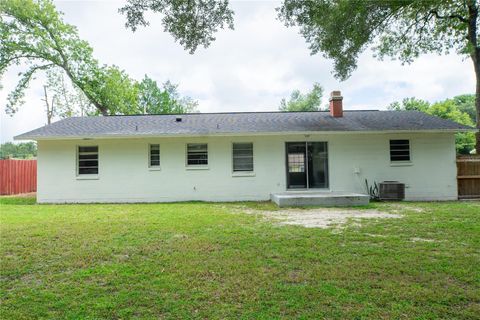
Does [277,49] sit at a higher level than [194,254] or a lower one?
higher

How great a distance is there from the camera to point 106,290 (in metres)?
3.31

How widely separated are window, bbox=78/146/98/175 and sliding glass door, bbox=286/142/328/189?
307 inches

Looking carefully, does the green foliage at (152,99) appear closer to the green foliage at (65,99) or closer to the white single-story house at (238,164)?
the green foliage at (65,99)

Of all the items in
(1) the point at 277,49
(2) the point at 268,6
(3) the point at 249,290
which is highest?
(1) the point at 277,49

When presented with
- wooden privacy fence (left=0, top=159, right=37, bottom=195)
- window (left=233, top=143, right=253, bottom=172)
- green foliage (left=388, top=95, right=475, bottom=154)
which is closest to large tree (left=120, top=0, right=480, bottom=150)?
window (left=233, top=143, right=253, bottom=172)

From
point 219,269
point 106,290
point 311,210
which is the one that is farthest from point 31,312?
point 311,210

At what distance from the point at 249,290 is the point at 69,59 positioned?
26054 millimetres

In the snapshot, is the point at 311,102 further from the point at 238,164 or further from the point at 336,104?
the point at 238,164

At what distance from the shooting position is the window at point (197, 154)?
12133 mm

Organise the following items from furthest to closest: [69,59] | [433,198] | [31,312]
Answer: [69,59] → [433,198] → [31,312]

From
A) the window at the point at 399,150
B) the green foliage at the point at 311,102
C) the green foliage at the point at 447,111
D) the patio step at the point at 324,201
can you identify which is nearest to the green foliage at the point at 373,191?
Answer: the window at the point at 399,150

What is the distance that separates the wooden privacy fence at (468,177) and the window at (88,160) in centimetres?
1459

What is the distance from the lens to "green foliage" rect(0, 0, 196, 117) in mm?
20703

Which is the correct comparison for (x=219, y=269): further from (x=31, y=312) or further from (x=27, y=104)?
(x=27, y=104)
